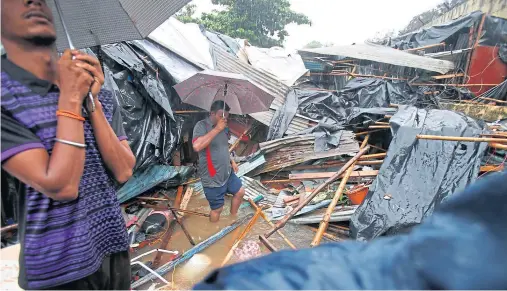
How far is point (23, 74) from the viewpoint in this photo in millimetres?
1043

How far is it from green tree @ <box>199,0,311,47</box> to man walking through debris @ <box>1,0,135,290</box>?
15269mm

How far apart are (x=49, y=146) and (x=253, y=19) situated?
17.0 m

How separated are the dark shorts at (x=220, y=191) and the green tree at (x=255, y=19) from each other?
13.0 meters

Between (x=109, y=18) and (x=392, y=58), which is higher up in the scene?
(x=109, y=18)

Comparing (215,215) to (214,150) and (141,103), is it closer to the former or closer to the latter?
(214,150)

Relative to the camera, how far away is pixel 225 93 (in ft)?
13.4

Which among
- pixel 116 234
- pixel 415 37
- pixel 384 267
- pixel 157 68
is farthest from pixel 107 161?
pixel 415 37

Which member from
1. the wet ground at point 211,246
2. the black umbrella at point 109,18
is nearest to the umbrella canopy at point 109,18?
the black umbrella at point 109,18

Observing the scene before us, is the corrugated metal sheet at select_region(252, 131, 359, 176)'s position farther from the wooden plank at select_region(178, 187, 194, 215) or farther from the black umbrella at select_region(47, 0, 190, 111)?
the black umbrella at select_region(47, 0, 190, 111)

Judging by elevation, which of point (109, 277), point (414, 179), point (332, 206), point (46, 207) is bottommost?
point (332, 206)

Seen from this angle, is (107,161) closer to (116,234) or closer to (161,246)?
(116,234)

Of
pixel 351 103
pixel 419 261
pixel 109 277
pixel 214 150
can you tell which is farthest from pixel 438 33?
pixel 109 277

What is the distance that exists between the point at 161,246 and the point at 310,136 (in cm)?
382

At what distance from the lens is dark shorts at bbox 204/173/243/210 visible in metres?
3.99
